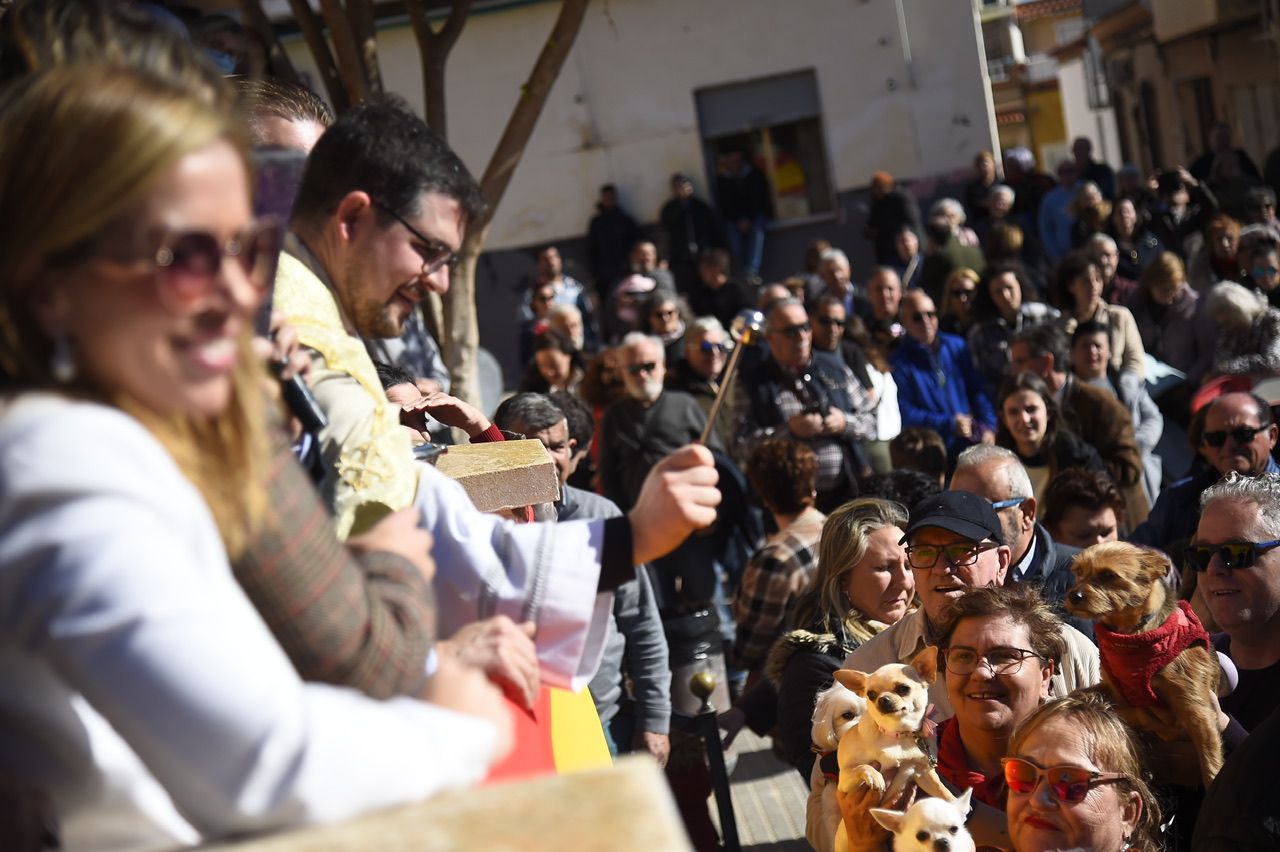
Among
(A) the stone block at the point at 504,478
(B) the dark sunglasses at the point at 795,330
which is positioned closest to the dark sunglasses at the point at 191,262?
(A) the stone block at the point at 504,478

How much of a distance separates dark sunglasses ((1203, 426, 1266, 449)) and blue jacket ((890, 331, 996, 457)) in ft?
8.96

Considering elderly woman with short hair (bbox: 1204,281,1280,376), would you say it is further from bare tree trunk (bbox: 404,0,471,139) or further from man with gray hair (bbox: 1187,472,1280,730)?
bare tree trunk (bbox: 404,0,471,139)

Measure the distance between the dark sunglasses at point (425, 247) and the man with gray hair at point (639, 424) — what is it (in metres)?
5.90

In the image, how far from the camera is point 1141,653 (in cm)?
386

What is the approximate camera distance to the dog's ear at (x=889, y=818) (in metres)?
3.16

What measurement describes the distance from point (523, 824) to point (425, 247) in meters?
1.23

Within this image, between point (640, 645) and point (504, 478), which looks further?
point (640, 645)

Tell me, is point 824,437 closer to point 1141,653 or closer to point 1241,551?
point 1241,551

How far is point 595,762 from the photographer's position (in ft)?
8.33

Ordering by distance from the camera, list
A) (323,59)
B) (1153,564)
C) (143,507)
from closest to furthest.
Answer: (143,507)
(1153,564)
(323,59)

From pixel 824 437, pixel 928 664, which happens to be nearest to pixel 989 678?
pixel 928 664

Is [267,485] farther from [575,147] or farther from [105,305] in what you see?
[575,147]

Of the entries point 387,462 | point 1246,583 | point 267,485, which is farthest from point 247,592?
point 1246,583

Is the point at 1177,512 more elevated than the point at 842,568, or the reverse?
the point at 842,568
